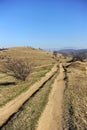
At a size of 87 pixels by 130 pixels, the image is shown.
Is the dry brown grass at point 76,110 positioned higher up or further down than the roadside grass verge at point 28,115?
further down

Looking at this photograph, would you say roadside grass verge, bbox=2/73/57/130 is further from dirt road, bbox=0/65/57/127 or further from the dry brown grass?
the dry brown grass

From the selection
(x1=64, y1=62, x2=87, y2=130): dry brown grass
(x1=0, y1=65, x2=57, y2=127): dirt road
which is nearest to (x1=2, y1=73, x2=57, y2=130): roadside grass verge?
(x1=0, y1=65, x2=57, y2=127): dirt road

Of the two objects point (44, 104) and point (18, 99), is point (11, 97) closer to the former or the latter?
point (18, 99)

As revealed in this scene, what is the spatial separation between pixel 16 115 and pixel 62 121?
3.42 meters

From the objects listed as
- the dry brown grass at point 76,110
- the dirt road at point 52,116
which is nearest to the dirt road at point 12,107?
the dirt road at point 52,116

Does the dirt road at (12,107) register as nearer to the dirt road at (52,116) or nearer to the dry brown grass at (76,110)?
the dirt road at (52,116)

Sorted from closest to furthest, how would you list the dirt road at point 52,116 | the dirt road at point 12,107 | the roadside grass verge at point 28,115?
the dirt road at point 52,116 → the roadside grass verge at point 28,115 → the dirt road at point 12,107

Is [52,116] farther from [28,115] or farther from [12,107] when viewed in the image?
[12,107]

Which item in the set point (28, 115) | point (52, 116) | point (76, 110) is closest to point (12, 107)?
point (28, 115)

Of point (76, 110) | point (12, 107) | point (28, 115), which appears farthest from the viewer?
point (12, 107)

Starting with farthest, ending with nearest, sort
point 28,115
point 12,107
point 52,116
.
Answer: point 12,107, point 28,115, point 52,116

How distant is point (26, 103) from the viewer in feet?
73.7

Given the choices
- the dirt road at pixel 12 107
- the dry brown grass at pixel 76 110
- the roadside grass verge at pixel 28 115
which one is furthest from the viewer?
the dirt road at pixel 12 107

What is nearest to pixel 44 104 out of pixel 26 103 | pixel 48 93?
pixel 26 103
